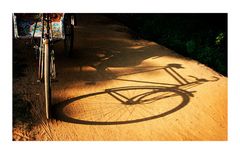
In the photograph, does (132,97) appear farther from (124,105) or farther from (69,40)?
(69,40)

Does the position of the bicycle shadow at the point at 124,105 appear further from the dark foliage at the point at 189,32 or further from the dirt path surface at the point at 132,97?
the dark foliage at the point at 189,32

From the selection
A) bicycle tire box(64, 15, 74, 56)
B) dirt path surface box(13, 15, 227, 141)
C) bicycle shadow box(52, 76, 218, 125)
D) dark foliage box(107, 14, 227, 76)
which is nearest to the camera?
dirt path surface box(13, 15, 227, 141)

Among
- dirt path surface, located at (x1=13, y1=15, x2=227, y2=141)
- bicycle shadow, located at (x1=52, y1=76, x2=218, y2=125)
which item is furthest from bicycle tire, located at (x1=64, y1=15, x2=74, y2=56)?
bicycle shadow, located at (x1=52, y1=76, x2=218, y2=125)

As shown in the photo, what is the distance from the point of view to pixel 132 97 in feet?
20.4

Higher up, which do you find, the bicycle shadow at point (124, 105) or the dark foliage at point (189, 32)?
the dark foliage at point (189, 32)

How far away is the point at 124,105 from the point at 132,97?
1.39ft

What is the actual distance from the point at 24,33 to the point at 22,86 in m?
1.39

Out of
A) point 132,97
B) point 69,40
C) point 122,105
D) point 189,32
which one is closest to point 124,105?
point 122,105

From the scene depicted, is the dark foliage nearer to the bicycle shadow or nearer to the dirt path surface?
the dirt path surface

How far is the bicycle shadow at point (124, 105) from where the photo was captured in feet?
17.6

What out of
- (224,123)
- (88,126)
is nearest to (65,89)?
(88,126)

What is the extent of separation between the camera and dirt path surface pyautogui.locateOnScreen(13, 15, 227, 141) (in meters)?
5.09

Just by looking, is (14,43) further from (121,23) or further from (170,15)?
(170,15)

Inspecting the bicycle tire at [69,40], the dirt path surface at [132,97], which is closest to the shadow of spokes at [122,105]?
the dirt path surface at [132,97]
